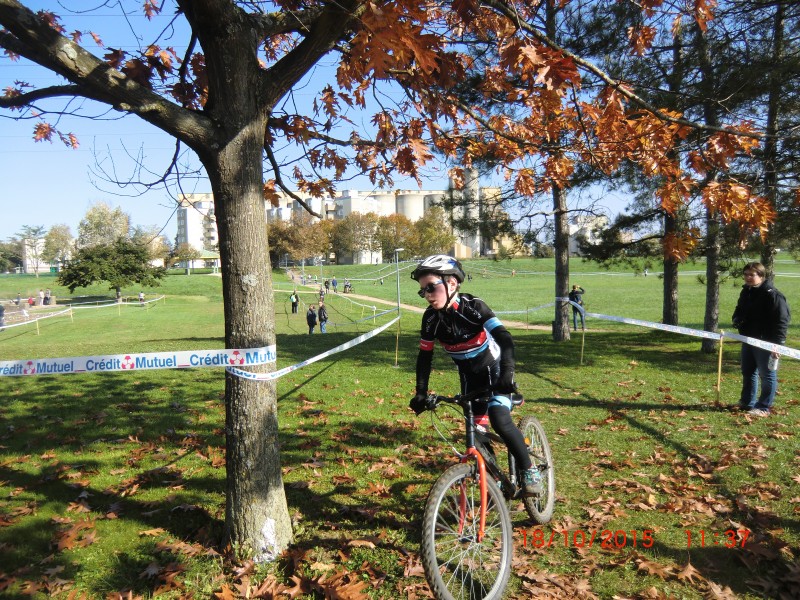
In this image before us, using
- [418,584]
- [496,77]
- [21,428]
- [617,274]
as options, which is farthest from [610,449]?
[617,274]

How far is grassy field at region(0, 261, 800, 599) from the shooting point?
135 inches

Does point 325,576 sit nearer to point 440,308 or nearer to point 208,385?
point 440,308

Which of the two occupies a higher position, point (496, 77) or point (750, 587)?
point (496, 77)

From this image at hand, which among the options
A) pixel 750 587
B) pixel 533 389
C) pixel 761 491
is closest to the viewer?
pixel 750 587

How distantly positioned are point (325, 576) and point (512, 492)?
1412mm

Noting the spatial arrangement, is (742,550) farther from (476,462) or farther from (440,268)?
(440,268)

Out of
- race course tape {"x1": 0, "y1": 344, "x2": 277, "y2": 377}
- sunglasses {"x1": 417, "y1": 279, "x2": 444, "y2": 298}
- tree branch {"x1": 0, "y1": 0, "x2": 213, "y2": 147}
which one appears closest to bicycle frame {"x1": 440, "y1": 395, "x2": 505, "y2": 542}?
sunglasses {"x1": 417, "y1": 279, "x2": 444, "y2": 298}

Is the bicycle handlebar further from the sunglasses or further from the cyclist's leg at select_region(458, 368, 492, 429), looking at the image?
the sunglasses

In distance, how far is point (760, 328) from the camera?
706cm

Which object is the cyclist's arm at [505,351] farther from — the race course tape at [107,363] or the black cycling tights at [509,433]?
the race course tape at [107,363]

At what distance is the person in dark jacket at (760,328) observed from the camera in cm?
688

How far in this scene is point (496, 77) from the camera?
5.57 meters
